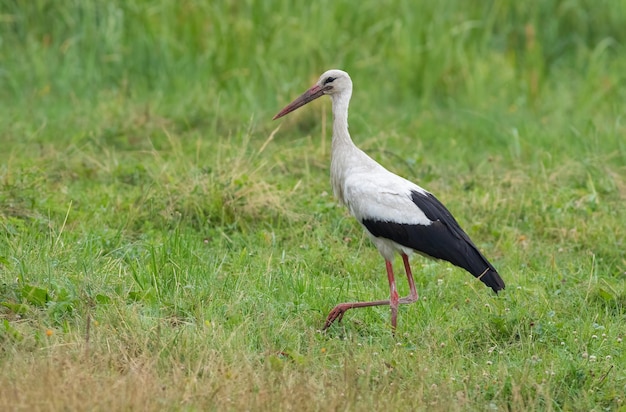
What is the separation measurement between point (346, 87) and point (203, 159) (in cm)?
181

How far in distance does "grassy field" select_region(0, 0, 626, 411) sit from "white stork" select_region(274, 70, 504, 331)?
17 cm

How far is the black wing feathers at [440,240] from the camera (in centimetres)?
530

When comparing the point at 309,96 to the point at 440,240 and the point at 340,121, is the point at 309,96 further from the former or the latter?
the point at 440,240

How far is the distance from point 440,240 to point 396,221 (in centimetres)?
24

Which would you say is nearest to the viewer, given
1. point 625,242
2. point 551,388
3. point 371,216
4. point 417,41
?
point 551,388

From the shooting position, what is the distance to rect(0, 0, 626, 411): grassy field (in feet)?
14.4

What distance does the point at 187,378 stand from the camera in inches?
161

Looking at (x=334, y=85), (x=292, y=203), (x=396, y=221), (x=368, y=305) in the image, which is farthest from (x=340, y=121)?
(x=368, y=305)

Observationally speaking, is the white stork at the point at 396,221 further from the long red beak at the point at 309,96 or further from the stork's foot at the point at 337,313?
the long red beak at the point at 309,96

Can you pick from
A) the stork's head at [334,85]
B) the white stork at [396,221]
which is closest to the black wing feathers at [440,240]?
the white stork at [396,221]

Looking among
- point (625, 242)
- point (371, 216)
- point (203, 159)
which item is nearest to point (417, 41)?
point (203, 159)

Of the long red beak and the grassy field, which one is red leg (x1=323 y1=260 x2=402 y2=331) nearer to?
the grassy field

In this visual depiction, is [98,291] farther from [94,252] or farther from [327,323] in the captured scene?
[327,323]

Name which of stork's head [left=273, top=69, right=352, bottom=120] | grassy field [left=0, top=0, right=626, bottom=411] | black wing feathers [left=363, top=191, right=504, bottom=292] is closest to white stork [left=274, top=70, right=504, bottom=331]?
black wing feathers [left=363, top=191, right=504, bottom=292]
